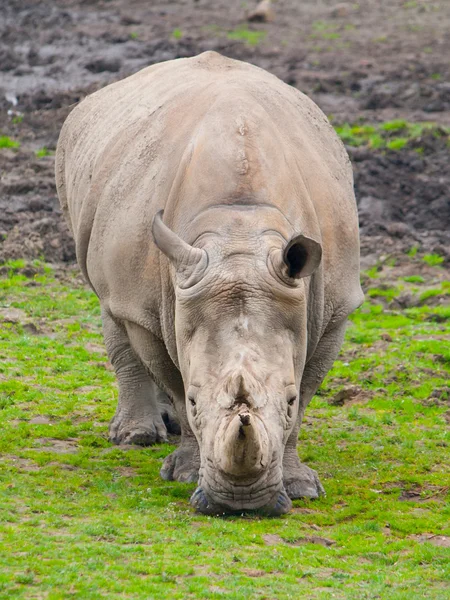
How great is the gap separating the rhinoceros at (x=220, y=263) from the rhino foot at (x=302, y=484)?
0.04 ft

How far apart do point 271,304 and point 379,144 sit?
37.0 ft

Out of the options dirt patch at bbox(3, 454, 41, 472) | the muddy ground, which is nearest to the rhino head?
dirt patch at bbox(3, 454, 41, 472)

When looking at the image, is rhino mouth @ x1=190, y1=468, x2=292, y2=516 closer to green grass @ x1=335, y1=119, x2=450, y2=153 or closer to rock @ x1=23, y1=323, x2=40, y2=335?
rock @ x1=23, y1=323, x2=40, y2=335

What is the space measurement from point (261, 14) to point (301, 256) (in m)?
19.1

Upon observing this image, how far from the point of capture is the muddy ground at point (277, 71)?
53.4 feet

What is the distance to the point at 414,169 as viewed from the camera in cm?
1747

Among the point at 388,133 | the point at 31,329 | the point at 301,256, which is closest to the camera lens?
the point at 301,256

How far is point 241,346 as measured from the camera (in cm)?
697

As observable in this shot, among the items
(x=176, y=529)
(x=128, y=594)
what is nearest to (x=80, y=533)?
(x=176, y=529)

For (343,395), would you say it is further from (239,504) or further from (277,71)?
(277,71)

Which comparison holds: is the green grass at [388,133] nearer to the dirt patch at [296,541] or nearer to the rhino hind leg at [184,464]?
the rhino hind leg at [184,464]

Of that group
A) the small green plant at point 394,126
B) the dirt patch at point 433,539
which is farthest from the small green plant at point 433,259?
the dirt patch at point 433,539

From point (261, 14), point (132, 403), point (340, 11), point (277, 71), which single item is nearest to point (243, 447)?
point (132, 403)

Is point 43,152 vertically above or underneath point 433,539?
underneath
